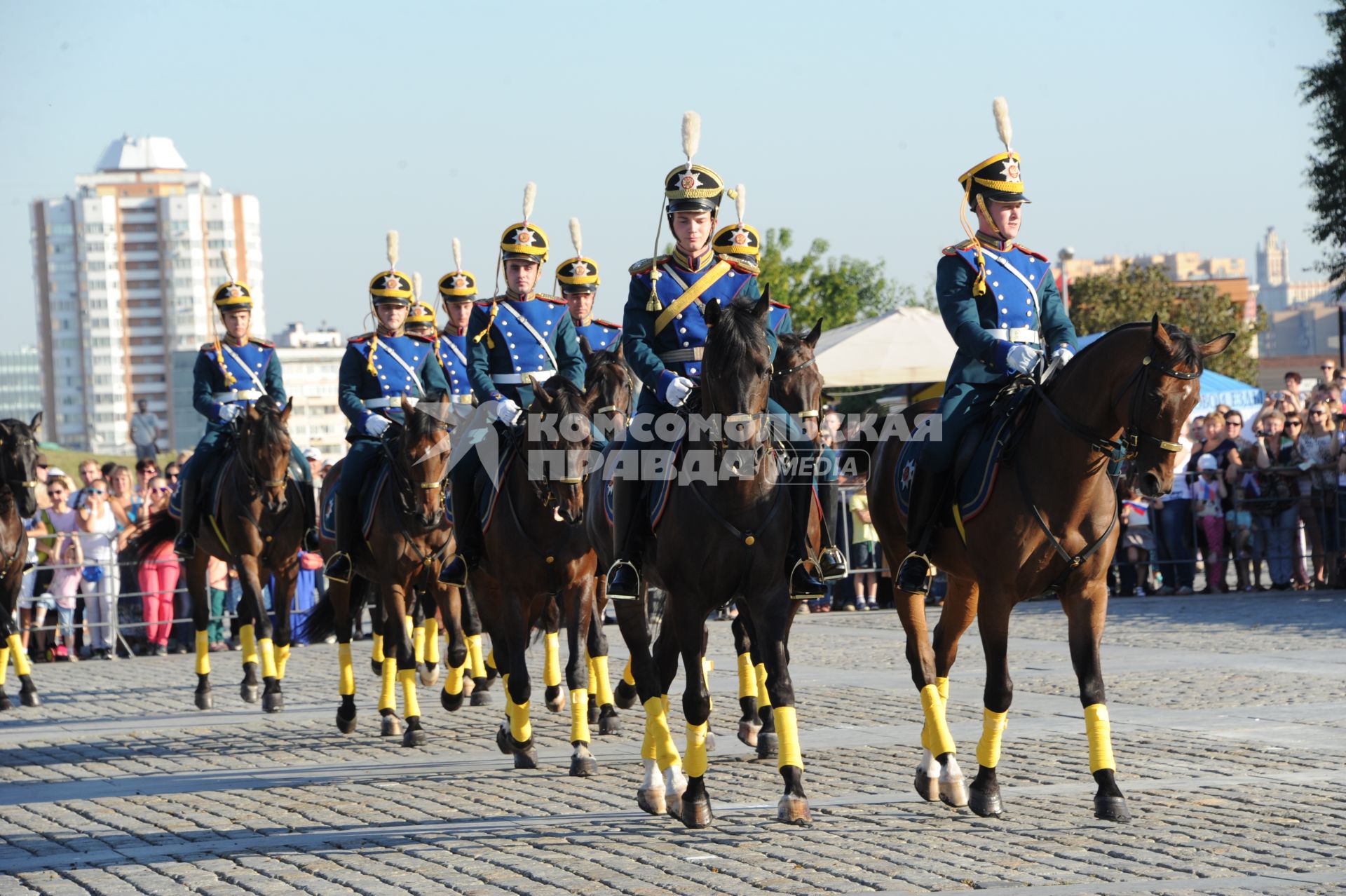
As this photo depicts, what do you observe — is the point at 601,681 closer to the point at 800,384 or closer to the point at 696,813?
the point at 800,384

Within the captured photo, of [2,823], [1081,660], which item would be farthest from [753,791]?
[2,823]

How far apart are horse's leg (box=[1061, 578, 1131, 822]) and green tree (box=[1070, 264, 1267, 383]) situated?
56690mm

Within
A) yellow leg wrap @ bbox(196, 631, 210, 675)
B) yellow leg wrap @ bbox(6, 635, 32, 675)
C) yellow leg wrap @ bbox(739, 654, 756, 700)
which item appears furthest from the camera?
yellow leg wrap @ bbox(6, 635, 32, 675)

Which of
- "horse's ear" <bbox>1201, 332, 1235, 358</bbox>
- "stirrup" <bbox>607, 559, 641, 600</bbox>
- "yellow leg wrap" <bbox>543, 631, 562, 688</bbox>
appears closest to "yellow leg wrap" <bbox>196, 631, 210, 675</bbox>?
"yellow leg wrap" <bbox>543, 631, 562, 688</bbox>

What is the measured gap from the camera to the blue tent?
27.8 metres

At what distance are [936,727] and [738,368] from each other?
237 centimetres

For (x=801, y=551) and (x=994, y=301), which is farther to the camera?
(x=994, y=301)

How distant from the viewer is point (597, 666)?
12391 millimetres

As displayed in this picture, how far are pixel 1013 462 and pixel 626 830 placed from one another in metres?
2.74

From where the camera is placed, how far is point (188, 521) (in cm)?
1589

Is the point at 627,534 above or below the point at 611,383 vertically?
below

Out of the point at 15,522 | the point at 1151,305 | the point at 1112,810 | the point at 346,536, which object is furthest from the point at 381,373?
the point at 1151,305

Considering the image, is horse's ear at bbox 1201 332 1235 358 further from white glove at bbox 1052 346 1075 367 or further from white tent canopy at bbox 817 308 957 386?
white tent canopy at bbox 817 308 957 386

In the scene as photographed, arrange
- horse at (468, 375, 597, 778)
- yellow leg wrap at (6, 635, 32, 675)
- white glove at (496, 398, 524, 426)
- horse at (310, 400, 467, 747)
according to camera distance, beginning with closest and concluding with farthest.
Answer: horse at (468, 375, 597, 778)
white glove at (496, 398, 524, 426)
horse at (310, 400, 467, 747)
yellow leg wrap at (6, 635, 32, 675)
